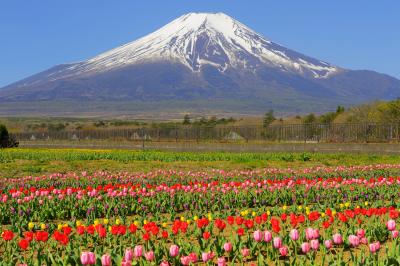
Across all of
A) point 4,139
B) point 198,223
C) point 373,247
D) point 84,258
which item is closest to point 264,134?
point 4,139

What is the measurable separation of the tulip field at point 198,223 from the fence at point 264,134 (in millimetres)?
19955

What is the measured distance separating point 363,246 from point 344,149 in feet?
79.8

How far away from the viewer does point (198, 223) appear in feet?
27.5

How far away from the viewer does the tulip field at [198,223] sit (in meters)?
7.12

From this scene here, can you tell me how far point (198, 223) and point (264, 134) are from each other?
35245 millimetres

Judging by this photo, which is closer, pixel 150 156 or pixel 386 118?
pixel 150 156

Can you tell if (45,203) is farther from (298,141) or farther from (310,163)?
(298,141)

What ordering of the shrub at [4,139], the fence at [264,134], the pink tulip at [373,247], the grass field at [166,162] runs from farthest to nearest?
the shrub at [4,139], the fence at [264,134], the grass field at [166,162], the pink tulip at [373,247]

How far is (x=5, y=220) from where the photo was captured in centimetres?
1089

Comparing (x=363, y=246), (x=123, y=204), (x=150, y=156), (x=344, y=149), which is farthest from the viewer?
(x=344, y=149)

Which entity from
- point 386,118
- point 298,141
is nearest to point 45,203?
point 298,141

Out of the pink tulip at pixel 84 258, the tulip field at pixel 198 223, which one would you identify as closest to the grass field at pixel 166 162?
the tulip field at pixel 198 223

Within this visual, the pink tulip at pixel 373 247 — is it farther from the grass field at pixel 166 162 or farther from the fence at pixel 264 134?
the fence at pixel 264 134

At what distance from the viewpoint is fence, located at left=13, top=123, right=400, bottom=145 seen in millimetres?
36250
